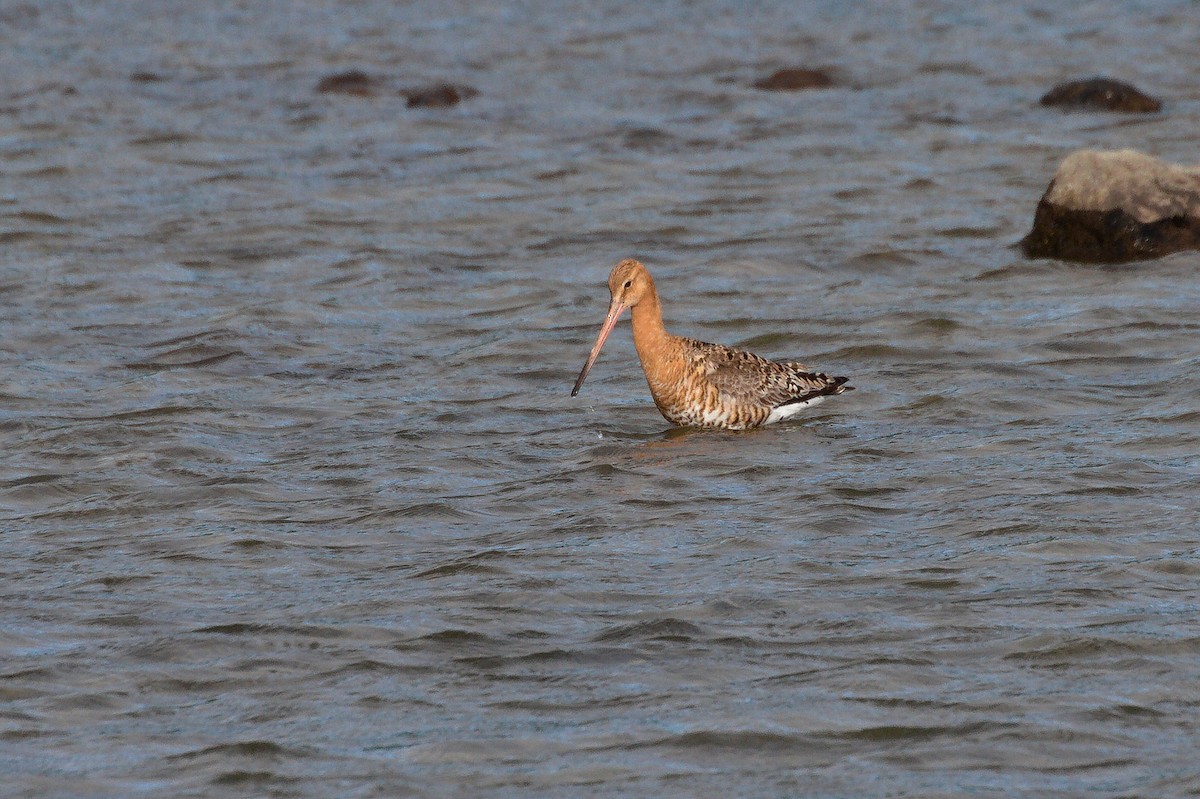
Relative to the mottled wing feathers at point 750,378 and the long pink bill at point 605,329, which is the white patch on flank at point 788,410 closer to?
the mottled wing feathers at point 750,378

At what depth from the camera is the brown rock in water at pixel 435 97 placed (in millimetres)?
22438

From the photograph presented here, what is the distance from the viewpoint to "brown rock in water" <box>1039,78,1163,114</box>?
21094 millimetres

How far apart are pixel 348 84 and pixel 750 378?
1359cm

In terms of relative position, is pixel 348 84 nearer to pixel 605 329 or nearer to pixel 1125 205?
pixel 1125 205

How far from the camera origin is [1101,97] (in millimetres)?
21344

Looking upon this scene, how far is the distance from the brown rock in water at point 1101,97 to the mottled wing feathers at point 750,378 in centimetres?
1136

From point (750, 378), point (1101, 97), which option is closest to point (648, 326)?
point (750, 378)

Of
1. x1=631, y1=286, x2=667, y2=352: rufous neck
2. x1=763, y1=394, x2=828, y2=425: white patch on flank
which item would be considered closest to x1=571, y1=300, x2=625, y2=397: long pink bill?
x1=631, y1=286, x2=667, y2=352: rufous neck

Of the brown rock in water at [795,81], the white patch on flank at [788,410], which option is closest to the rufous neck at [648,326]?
the white patch on flank at [788,410]

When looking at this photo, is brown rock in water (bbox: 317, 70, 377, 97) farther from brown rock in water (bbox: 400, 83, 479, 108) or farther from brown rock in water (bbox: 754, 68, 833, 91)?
brown rock in water (bbox: 754, 68, 833, 91)

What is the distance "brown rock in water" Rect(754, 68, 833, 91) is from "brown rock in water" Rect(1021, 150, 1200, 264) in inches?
343

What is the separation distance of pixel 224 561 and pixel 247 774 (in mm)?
2302

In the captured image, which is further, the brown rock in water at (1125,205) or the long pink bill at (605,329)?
Result: the brown rock in water at (1125,205)

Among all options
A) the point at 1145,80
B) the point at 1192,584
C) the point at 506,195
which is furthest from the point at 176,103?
the point at 1192,584
